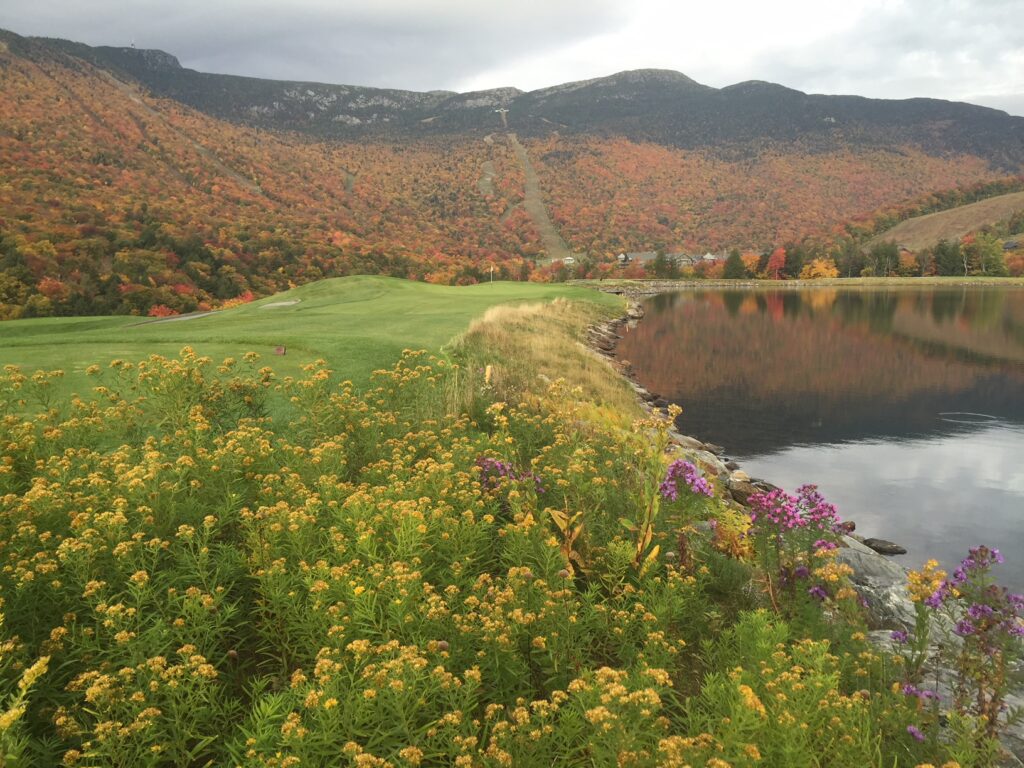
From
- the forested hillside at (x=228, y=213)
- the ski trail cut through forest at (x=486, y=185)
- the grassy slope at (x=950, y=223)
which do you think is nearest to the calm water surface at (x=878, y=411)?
the forested hillside at (x=228, y=213)

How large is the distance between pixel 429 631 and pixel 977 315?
6296 cm

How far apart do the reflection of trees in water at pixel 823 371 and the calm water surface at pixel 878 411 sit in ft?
0.30

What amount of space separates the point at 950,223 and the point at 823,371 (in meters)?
164

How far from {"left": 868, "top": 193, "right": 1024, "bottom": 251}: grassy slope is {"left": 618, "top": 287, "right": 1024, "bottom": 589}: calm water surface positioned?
122 metres

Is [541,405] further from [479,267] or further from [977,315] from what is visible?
[479,267]

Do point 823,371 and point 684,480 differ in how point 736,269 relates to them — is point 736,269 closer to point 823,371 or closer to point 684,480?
point 823,371

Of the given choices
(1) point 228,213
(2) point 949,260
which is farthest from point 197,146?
(2) point 949,260

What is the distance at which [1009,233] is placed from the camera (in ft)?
456

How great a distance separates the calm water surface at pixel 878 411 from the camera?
1383 cm

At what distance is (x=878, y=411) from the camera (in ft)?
74.9

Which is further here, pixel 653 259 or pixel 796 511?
pixel 653 259

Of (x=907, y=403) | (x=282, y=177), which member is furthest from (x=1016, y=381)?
(x=282, y=177)

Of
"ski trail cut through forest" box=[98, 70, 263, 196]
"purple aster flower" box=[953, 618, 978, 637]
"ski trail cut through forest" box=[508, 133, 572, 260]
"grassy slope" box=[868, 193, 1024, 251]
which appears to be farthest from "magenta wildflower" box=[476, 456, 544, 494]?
"grassy slope" box=[868, 193, 1024, 251]

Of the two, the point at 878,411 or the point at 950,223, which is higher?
the point at 950,223
